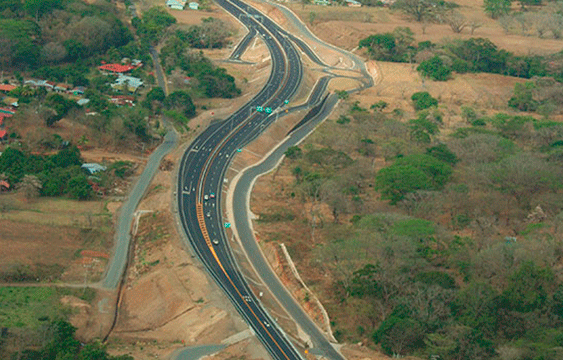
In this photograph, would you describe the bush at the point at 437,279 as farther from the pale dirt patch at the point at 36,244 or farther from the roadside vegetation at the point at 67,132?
the pale dirt patch at the point at 36,244

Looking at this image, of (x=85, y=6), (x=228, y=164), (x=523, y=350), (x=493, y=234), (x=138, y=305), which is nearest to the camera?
(x=523, y=350)

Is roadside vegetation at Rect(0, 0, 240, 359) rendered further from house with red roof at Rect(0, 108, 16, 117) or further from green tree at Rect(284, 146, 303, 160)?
green tree at Rect(284, 146, 303, 160)

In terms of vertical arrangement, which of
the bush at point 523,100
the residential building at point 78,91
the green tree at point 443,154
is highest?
the green tree at point 443,154

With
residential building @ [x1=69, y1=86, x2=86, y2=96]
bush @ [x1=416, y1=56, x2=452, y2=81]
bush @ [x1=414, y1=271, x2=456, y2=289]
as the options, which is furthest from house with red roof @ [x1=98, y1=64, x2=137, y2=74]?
bush @ [x1=414, y1=271, x2=456, y2=289]

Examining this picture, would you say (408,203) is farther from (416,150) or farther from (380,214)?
(416,150)

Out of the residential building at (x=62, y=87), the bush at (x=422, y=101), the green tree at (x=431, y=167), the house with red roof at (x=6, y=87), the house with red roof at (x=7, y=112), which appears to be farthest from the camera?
the bush at (x=422, y=101)

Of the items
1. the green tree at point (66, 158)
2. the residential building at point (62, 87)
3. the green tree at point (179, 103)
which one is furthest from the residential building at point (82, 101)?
the green tree at point (66, 158)

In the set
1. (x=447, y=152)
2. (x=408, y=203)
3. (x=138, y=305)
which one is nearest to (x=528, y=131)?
(x=447, y=152)
